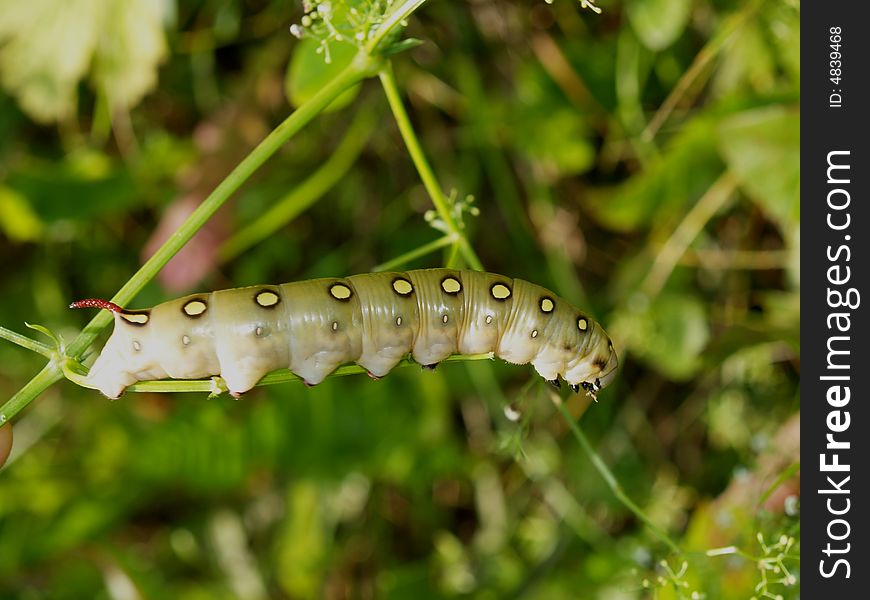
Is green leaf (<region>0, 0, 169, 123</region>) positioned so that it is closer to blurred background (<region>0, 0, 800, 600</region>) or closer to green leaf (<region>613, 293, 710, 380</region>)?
blurred background (<region>0, 0, 800, 600</region>)

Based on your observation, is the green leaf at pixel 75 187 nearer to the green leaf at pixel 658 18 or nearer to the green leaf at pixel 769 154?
the green leaf at pixel 658 18

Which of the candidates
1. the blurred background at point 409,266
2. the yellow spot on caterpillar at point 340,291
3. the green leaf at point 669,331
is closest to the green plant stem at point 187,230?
the yellow spot on caterpillar at point 340,291

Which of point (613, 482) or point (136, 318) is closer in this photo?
point (136, 318)

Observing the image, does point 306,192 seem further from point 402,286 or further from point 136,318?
point 136,318

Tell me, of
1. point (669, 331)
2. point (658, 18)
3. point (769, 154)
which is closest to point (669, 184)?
point (769, 154)

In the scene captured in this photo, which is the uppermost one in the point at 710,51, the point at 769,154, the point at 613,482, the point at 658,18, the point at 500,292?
the point at 658,18
